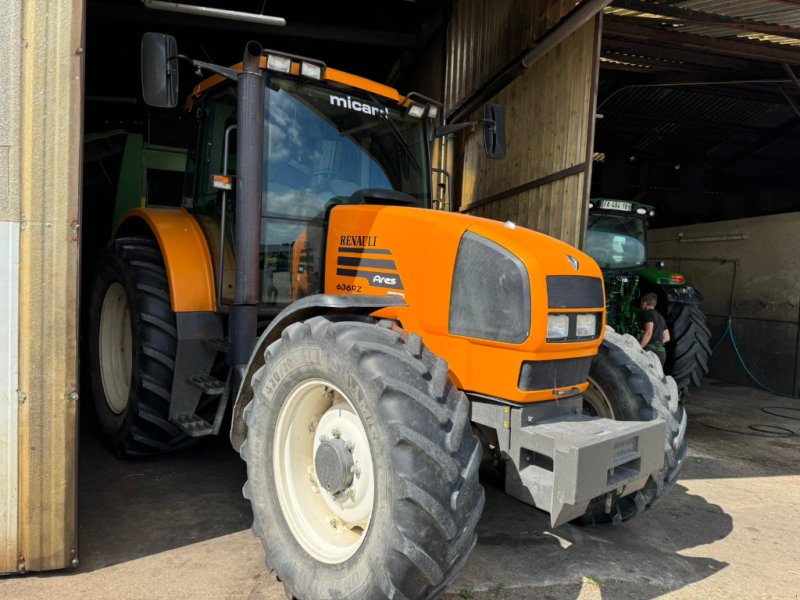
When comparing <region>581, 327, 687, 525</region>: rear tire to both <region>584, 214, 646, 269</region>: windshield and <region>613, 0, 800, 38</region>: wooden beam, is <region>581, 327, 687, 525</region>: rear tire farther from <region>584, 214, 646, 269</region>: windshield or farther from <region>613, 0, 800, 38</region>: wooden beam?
<region>584, 214, 646, 269</region>: windshield

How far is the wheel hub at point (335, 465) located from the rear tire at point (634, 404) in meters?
1.46

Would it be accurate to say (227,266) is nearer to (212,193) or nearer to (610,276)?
(212,193)

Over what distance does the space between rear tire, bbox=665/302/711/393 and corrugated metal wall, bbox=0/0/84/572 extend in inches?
251

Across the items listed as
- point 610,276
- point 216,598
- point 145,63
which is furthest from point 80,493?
point 610,276

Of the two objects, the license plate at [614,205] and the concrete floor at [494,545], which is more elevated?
the license plate at [614,205]

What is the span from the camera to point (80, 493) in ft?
11.6

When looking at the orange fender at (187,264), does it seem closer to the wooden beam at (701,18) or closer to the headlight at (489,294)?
the headlight at (489,294)

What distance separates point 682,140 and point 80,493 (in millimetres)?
14408

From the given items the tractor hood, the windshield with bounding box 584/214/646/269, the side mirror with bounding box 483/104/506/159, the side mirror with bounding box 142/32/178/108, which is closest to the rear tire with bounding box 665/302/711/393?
the windshield with bounding box 584/214/646/269

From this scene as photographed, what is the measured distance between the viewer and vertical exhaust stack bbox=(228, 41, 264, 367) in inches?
119

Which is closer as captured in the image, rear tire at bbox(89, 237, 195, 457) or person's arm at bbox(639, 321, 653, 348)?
rear tire at bbox(89, 237, 195, 457)

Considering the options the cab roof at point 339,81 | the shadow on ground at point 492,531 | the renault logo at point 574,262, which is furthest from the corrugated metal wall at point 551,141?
the renault logo at point 574,262

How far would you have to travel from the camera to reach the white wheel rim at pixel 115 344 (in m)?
4.43

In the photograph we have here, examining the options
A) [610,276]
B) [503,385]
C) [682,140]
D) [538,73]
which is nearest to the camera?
[503,385]
